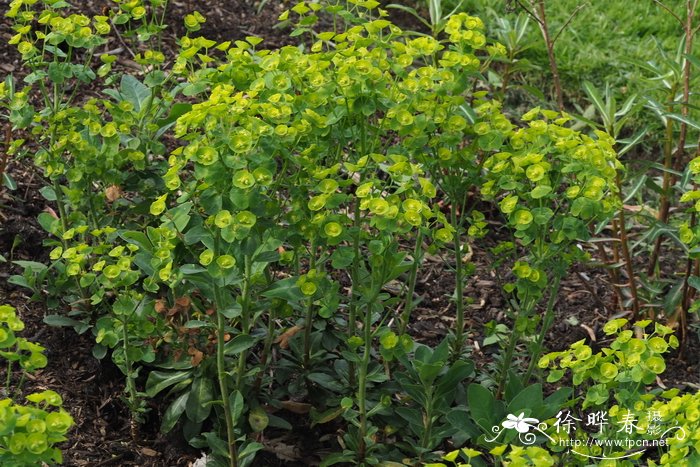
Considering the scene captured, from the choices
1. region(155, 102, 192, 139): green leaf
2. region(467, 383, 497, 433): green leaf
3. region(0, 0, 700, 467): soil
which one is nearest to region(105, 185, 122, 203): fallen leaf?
region(155, 102, 192, 139): green leaf

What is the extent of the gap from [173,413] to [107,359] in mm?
427

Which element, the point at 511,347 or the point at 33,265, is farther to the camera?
the point at 33,265

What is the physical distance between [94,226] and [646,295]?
2.24 meters

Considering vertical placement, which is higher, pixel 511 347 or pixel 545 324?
pixel 545 324

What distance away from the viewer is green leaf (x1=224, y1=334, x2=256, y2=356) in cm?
298

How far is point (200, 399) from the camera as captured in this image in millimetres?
3215

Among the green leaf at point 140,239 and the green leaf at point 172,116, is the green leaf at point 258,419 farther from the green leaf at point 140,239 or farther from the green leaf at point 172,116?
the green leaf at point 172,116

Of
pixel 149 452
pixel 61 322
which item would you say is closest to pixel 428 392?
pixel 149 452

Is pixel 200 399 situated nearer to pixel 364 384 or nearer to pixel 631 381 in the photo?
pixel 364 384

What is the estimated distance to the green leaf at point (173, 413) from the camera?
3236 millimetres

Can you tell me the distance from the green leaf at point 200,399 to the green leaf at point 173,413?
0.03 meters

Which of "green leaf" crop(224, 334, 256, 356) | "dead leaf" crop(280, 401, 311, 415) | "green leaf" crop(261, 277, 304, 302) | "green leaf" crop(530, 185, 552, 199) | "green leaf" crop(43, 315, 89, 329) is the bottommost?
"dead leaf" crop(280, 401, 311, 415)

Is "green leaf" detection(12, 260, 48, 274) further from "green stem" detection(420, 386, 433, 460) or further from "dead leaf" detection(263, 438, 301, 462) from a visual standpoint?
"green stem" detection(420, 386, 433, 460)

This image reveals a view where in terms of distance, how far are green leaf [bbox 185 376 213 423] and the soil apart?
0.60 feet
